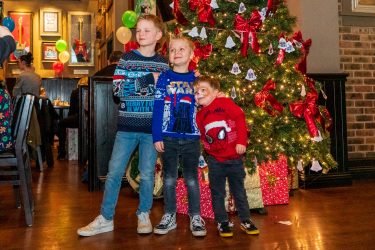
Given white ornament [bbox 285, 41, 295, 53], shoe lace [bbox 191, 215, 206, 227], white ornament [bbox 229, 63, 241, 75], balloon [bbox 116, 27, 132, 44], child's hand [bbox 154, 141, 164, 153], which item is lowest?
shoe lace [bbox 191, 215, 206, 227]

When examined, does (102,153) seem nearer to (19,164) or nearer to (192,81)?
(19,164)

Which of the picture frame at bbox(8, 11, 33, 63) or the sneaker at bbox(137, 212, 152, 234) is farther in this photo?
the picture frame at bbox(8, 11, 33, 63)

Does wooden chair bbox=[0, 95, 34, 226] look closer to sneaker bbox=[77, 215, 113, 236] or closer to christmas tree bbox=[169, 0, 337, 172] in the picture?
sneaker bbox=[77, 215, 113, 236]

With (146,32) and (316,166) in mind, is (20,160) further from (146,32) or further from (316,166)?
(316,166)

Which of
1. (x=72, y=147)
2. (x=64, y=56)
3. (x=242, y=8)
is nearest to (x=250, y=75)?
(x=242, y=8)

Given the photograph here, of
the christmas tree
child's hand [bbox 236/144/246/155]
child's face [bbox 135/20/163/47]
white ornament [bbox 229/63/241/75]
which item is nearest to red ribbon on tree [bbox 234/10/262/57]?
the christmas tree

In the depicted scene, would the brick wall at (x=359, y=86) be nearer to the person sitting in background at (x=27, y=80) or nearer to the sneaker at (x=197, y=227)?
the sneaker at (x=197, y=227)

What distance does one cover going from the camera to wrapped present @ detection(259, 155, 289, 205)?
11.5ft

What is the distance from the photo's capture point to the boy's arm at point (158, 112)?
102 inches

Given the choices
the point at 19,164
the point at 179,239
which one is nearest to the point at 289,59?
the point at 179,239

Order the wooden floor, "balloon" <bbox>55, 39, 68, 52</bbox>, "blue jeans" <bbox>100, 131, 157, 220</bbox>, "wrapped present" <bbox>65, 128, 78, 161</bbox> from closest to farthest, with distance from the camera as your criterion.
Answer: the wooden floor, "blue jeans" <bbox>100, 131, 157, 220</bbox>, "wrapped present" <bbox>65, 128, 78, 161</bbox>, "balloon" <bbox>55, 39, 68, 52</bbox>

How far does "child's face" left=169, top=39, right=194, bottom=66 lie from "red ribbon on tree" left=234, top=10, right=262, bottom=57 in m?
0.86

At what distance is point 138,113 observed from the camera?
105 inches

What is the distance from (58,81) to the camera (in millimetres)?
12844
